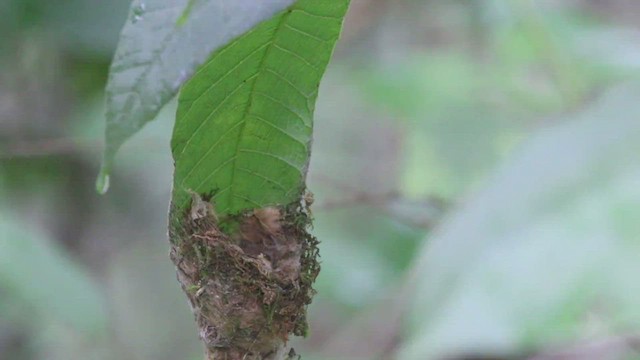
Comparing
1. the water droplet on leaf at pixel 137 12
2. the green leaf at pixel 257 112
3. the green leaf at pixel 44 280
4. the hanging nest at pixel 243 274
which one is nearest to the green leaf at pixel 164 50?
the water droplet on leaf at pixel 137 12

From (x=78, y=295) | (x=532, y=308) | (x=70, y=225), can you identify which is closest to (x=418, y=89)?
(x=70, y=225)

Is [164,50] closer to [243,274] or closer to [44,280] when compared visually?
[243,274]

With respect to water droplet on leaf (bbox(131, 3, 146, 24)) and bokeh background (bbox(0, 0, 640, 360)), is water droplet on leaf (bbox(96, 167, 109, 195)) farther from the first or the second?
bokeh background (bbox(0, 0, 640, 360))

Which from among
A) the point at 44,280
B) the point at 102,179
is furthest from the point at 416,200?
the point at 102,179

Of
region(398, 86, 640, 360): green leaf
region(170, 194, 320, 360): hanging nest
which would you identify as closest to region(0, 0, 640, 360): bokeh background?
region(398, 86, 640, 360): green leaf

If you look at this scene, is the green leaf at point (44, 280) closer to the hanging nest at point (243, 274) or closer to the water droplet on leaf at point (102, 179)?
the hanging nest at point (243, 274)

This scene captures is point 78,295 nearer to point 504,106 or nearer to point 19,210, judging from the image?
point 19,210
